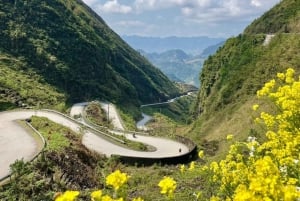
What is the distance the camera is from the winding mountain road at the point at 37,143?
1344 inches

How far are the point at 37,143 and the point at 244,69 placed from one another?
173 feet

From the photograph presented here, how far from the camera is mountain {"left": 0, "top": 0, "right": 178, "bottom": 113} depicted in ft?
313

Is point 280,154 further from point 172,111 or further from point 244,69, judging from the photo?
point 172,111

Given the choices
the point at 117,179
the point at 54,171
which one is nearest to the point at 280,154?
the point at 117,179

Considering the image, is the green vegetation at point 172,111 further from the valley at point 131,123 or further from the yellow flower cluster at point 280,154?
the yellow flower cluster at point 280,154

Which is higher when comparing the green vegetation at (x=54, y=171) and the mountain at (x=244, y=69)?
the mountain at (x=244, y=69)

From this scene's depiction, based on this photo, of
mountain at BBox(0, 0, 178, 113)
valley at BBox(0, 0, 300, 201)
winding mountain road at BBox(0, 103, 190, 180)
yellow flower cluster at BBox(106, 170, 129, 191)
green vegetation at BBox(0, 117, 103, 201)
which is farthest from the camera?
mountain at BBox(0, 0, 178, 113)

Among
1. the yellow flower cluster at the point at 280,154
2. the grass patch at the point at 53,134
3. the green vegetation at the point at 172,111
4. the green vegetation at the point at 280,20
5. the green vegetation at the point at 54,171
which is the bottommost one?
the green vegetation at the point at 172,111

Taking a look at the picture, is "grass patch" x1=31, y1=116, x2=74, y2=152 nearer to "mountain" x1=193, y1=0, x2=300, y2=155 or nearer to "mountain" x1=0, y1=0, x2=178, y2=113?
"mountain" x1=193, y1=0, x2=300, y2=155

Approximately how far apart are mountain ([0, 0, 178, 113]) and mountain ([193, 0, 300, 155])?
94.0ft

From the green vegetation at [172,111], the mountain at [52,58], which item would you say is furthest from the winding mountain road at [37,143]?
the green vegetation at [172,111]

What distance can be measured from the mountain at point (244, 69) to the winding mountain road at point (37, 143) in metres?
10.5

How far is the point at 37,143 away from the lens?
123 ft

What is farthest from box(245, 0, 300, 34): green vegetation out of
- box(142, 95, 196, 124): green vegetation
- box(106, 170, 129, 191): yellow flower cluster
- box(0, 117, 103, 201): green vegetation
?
box(106, 170, 129, 191): yellow flower cluster
